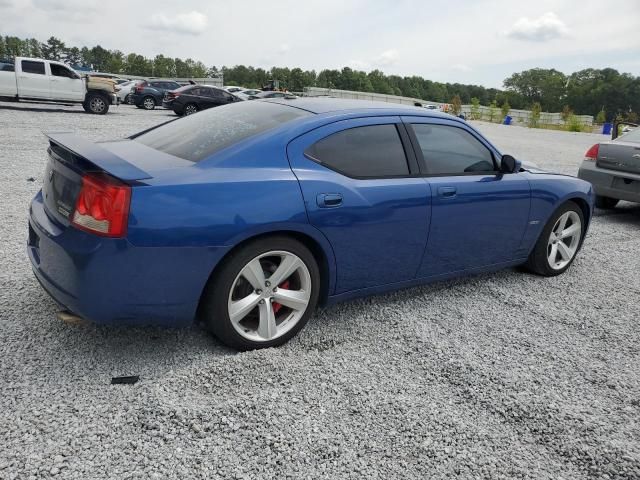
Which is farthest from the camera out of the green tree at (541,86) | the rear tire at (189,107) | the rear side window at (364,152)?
the green tree at (541,86)

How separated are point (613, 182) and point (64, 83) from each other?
59.3ft

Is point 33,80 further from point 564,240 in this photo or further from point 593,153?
point 564,240

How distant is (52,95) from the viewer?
1867 cm

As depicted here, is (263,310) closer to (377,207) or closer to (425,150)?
(377,207)

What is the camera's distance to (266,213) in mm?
2818

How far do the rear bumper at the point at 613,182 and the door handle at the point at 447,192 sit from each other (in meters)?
4.72

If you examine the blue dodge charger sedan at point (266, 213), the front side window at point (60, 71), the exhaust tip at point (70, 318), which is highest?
the front side window at point (60, 71)

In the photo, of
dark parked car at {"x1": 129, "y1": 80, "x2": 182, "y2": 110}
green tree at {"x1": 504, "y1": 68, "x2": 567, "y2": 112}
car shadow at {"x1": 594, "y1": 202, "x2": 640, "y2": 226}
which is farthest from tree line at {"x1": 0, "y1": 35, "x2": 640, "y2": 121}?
car shadow at {"x1": 594, "y1": 202, "x2": 640, "y2": 226}

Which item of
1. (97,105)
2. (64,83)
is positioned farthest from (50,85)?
(97,105)

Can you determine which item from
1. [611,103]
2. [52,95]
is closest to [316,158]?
[52,95]

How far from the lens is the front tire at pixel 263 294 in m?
2.84

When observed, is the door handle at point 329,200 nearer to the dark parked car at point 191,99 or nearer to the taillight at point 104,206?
the taillight at point 104,206

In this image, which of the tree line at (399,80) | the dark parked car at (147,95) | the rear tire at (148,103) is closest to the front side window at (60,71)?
the dark parked car at (147,95)

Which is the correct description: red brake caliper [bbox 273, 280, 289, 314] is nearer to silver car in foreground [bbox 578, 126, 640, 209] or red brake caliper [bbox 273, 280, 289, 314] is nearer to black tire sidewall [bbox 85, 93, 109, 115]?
silver car in foreground [bbox 578, 126, 640, 209]
